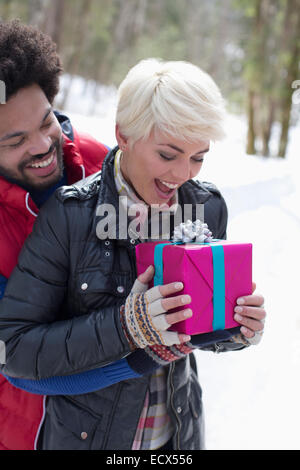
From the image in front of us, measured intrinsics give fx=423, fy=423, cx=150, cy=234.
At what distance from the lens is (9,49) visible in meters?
1.59

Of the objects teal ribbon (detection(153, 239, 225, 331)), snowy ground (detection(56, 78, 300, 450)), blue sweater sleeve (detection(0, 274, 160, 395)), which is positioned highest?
teal ribbon (detection(153, 239, 225, 331))

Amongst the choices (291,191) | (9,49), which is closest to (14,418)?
(9,49)

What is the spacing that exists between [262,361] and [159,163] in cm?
234

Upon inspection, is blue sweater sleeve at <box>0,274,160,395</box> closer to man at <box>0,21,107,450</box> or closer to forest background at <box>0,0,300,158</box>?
man at <box>0,21,107,450</box>

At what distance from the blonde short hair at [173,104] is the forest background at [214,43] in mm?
1937

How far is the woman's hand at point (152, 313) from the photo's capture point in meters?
1.25

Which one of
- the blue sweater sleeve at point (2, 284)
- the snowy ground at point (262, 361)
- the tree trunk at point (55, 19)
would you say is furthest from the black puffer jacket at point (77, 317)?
the tree trunk at point (55, 19)

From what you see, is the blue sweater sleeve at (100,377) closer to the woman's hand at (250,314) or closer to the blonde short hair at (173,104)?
the woman's hand at (250,314)

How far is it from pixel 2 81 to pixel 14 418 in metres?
1.30

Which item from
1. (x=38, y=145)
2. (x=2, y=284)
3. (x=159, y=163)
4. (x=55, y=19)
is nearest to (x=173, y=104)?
(x=159, y=163)

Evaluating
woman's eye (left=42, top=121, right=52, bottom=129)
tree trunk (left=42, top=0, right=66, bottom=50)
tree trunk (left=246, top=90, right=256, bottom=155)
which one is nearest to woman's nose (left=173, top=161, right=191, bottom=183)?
woman's eye (left=42, top=121, right=52, bottom=129)

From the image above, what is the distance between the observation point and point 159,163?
149 centimetres

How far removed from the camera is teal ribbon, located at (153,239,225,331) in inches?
51.3

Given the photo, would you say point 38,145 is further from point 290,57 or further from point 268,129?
point 268,129
